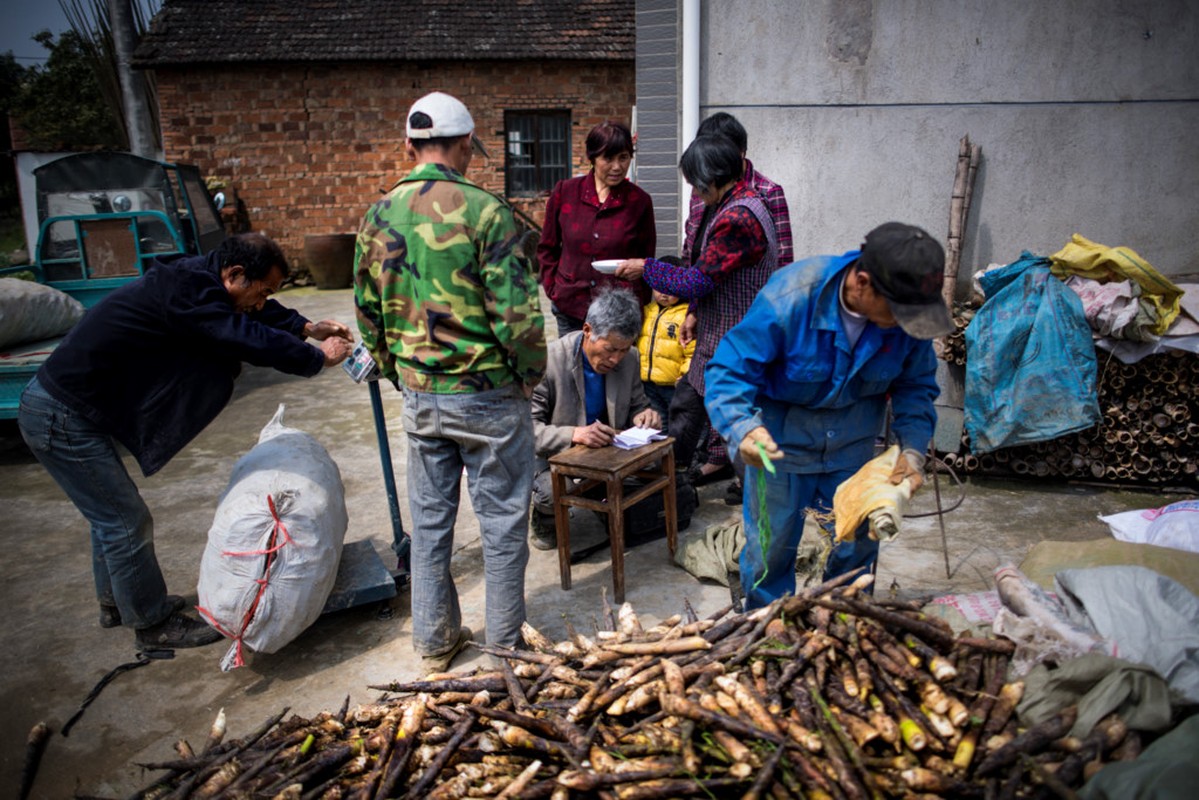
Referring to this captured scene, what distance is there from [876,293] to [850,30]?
12.9 feet

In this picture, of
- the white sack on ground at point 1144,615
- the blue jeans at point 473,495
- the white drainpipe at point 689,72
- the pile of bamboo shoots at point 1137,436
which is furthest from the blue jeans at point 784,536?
the white drainpipe at point 689,72

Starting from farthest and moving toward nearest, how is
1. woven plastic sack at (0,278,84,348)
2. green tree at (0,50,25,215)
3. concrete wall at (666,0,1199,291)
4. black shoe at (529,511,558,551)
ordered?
1. green tree at (0,50,25,215)
2. woven plastic sack at (0,278,84,348)
3. concrete wall at (666,0,1199,291)
4. black shoe at (529,511,558,551)

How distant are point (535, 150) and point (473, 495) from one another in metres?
13.8

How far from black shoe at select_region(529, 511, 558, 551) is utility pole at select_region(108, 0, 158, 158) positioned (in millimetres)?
13134

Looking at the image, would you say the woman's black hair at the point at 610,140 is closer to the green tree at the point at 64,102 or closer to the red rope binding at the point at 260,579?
the red rope binding at the point at 260,579

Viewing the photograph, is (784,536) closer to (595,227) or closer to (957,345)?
(595,227)

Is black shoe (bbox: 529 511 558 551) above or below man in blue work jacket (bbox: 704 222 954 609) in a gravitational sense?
below

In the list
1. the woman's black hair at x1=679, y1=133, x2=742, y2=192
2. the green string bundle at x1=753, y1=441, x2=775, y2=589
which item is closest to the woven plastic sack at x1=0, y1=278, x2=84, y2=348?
the woman's black hair at x1=679, y1=133, x2=742, y2=192

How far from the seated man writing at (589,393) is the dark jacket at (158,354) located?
1.25 meters

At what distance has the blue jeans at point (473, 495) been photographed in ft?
10.8

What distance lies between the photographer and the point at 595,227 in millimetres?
5344

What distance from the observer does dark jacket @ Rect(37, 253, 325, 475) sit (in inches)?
139

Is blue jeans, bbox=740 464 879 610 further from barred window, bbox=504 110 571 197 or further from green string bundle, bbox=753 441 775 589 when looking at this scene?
barred window, bbox=504 110 571 197

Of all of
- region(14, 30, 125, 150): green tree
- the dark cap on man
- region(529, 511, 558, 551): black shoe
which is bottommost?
region(529, 511, 558, 551): black shoe
